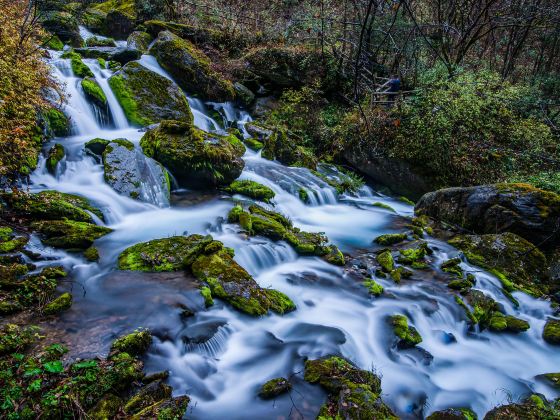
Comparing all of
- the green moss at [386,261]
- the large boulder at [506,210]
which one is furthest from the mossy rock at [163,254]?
the large boulder at [506,210]

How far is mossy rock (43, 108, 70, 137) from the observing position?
8992 millimetres

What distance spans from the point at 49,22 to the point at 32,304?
15.8 meters

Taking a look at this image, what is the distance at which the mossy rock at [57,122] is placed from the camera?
899 centimetres

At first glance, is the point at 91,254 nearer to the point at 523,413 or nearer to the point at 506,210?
the point at 523,413

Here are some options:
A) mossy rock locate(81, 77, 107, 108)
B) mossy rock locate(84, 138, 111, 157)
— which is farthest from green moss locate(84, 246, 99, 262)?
mossy rock locate(81, 77, 107, 108)

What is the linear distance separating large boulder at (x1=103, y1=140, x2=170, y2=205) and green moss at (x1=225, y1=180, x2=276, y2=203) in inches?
69.0

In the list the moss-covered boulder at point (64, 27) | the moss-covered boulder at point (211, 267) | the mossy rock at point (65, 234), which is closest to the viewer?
the moss-covered boulder at point (211, 267)

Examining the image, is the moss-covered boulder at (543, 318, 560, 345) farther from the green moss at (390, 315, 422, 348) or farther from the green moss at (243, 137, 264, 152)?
the green moss at (243, 137, 264, 152)

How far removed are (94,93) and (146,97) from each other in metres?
1.52

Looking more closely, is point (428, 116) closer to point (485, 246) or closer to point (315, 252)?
point (485, 246)

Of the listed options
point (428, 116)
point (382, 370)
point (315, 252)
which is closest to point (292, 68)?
point (428, 116)

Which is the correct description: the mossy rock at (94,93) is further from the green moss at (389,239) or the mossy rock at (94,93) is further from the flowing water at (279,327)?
the green moss at (389,239)

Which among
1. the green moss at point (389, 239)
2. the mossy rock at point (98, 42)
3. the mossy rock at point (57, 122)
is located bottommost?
the green moss at point (389, 239)

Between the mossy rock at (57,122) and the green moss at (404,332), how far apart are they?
30.1 ft
